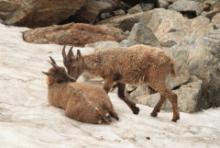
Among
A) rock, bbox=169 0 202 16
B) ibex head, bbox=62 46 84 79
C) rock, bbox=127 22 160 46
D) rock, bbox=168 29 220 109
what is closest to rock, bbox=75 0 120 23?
rock, bbox=169 0 202 16

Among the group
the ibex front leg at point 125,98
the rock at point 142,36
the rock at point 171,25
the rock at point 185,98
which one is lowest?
the rock at point 171,25

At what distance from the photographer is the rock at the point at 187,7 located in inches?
1132

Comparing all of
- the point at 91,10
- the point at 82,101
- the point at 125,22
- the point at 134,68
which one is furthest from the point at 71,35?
the point at 82,101

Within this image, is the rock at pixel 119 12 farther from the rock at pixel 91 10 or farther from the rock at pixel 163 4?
the rock at pixel 163 4

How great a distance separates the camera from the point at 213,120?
47.2ft

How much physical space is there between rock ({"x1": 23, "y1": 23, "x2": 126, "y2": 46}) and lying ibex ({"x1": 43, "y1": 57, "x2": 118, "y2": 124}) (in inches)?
299

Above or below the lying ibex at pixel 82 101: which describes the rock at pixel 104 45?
below

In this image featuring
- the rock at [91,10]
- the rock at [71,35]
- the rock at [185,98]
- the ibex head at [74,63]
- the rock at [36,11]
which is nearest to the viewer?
the ibex head at [74,63]

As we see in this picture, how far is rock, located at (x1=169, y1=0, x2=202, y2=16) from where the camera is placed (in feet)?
94.3

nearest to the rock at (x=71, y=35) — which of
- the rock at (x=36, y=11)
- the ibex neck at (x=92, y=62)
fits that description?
the rock at (x=36, y=11)

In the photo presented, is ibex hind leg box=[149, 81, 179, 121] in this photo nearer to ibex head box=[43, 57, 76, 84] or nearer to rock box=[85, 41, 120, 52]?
ibex head box=[43, 57, 76, 84]

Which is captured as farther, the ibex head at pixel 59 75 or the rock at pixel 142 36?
the rock at pixel 142 36

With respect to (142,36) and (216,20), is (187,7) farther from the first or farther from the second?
(142,36)

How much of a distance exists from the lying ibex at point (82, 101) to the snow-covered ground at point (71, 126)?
0.15m
